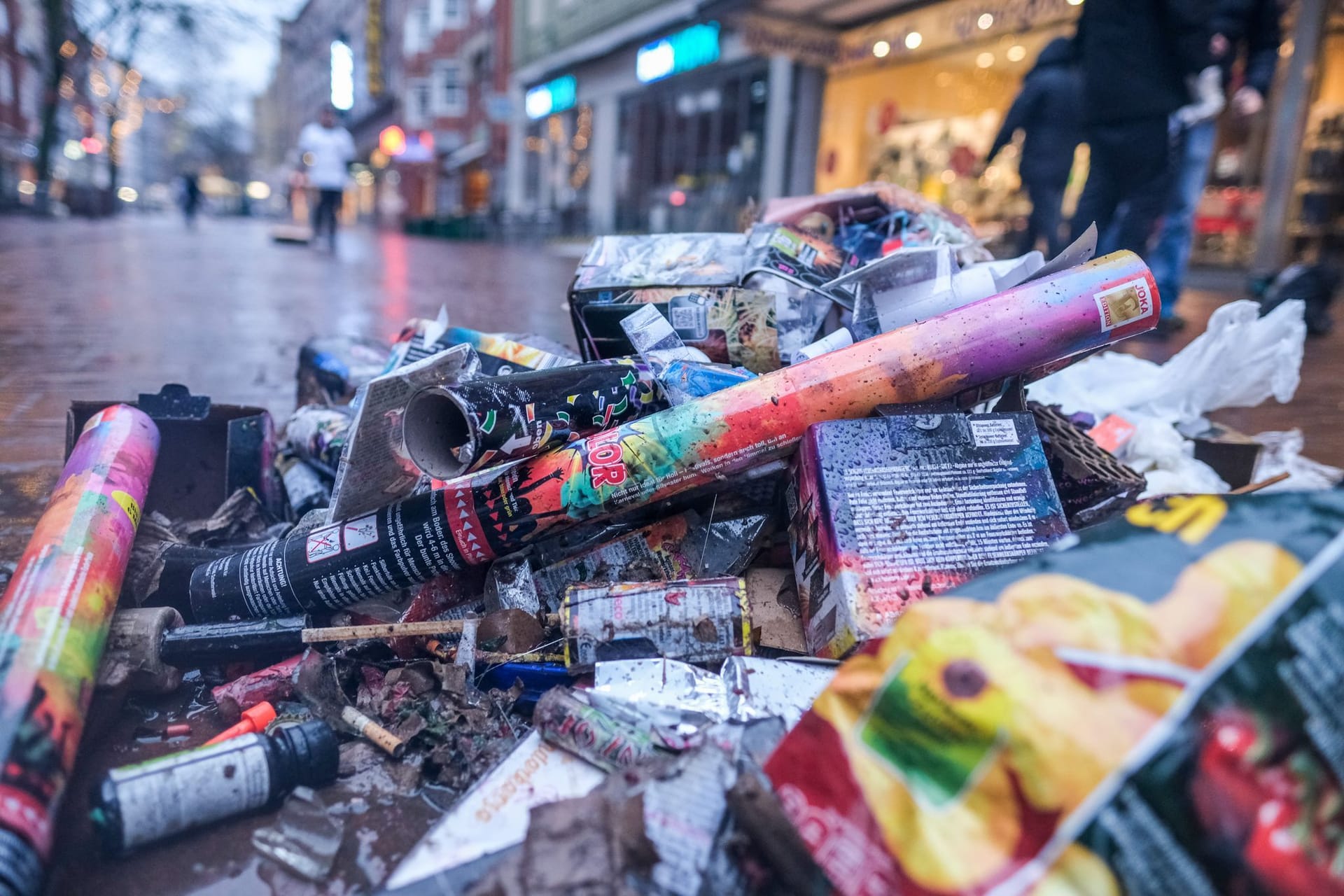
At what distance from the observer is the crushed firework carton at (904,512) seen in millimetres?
1311

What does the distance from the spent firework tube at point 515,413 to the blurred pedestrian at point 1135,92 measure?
10.0ft

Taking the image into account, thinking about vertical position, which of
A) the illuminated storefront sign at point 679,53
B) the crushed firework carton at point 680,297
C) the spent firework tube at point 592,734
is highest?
the illuminated storefront sign at point 679,53

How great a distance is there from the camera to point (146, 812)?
3.43 feet

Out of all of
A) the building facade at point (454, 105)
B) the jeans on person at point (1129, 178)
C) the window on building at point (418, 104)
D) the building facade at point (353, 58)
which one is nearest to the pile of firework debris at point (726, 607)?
the jeans on person at point (1129, 178)

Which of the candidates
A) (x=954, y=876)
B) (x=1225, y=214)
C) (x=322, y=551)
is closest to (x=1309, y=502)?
(x=954, y=876)

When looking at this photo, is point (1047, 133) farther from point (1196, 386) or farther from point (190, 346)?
point (190, 346)

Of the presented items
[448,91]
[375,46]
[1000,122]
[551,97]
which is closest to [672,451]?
[1000,122]

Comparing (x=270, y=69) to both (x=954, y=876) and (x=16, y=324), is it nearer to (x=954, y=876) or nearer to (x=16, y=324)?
(x=16, y=324)

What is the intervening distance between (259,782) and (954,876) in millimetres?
892

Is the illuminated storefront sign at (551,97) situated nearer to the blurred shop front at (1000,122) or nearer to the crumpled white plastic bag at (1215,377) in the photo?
the blurred shop front at (1000,122)

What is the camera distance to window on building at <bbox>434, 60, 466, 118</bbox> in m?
26.3

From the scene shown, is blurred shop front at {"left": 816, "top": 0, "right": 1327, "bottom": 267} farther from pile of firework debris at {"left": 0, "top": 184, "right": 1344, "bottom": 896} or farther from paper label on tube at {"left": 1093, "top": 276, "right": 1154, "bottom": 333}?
pile of firework debris at {"left": 0, "top": 184, "right": 1344, "bottom": 896}

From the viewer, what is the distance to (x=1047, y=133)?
16.8 feet

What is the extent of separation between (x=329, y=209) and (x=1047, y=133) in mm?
8849
